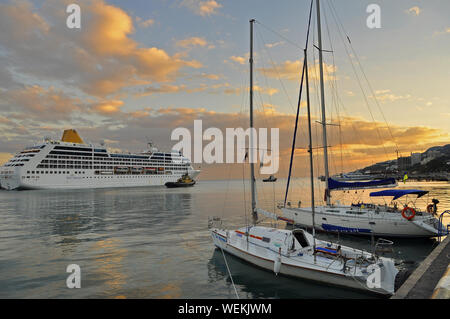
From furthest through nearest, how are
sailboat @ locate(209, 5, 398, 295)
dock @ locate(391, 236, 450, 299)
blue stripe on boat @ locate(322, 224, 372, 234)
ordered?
1. blue stripe on boat @ locate(322, 224, 372, 234)
2. sailboat @ locate(209, 5, 398, 295)
3. dock @ locate(391, 236, 450, 299)

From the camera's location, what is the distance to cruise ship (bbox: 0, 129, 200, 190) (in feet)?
289

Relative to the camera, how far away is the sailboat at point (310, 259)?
9672 millimetres

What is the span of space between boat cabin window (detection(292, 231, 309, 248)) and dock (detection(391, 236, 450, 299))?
4472mm

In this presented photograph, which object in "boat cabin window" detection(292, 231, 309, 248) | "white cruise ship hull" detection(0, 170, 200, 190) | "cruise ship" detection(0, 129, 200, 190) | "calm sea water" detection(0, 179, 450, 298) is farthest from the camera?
"cruise ship" detection(0, 129, 200, 190)

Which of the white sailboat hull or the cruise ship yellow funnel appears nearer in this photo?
the white sailboat hull

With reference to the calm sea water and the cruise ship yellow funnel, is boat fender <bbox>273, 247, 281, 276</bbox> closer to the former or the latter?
the calm sea water

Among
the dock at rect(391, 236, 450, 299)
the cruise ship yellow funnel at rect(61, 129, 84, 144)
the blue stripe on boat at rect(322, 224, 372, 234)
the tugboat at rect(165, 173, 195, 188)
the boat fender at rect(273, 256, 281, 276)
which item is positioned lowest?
the tugboat at rect(165, 173, 195, 188)

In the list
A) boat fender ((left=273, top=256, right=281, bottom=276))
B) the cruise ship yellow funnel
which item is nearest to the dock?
boat fender ((left=273, top=256, right=281, bottom=276))

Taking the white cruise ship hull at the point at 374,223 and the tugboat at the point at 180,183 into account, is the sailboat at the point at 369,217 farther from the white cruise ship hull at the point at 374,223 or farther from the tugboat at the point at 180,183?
the tugboat at the point at 180,183

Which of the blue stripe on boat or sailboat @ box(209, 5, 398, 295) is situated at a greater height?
sailboat @ box(209, 5, 398, 295)

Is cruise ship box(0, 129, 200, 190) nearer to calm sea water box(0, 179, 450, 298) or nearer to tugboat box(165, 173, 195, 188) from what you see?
tugboat box(165, 173, 195, 188)

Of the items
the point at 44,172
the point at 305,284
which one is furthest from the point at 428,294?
the point at 44,172

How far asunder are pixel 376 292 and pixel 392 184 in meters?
14.2
